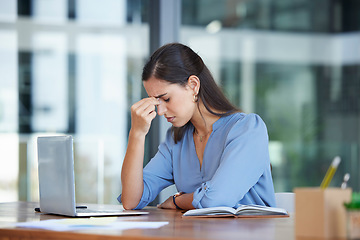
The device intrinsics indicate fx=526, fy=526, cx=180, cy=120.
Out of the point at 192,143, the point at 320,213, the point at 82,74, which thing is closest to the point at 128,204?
the point at 192,143

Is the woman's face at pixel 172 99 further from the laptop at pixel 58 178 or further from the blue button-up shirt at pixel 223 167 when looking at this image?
the laptop at pixel 58 178

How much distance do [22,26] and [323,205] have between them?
3.14m

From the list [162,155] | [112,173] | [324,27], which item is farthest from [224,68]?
[162,155]

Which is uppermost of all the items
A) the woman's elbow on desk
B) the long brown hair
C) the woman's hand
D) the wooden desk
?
the long brown hair

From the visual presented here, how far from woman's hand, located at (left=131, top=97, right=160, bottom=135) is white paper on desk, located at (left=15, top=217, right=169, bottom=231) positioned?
1.82 ft

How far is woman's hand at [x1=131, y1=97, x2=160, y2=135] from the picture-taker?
2.01 m

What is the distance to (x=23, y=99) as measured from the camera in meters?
3.71

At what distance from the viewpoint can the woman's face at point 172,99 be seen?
204 centimetres

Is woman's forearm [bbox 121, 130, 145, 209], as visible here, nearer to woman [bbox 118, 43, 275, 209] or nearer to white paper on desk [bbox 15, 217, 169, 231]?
woman [bbox 118, 43, 275, 209]

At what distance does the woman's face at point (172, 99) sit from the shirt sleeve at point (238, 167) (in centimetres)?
22

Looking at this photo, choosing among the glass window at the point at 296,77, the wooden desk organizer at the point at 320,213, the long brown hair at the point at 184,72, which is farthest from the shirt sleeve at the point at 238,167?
the glass window at the point at 296,77

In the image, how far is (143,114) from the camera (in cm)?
201

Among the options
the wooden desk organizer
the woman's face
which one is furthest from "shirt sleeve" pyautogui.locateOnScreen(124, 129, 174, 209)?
the wooden desk organizer

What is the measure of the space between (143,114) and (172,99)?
129mm
